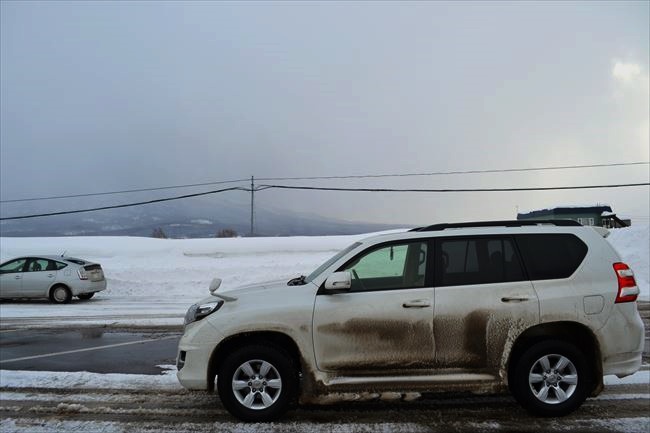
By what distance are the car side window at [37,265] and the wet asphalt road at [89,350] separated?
20.2 ft

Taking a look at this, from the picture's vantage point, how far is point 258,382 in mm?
4738

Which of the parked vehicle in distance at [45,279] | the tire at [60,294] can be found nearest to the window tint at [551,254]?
the parked vehicle in distance at [45,279]

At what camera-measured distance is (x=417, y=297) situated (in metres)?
4.79

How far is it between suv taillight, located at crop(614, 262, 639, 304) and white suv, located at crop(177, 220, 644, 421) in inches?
0.4

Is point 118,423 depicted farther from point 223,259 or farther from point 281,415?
point 223,259

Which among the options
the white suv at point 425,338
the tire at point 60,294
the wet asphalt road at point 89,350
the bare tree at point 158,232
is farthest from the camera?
the bare tree at point 158,232

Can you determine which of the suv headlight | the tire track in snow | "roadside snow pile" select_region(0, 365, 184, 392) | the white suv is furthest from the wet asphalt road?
the white suv

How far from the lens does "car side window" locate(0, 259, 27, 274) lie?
16230 mm

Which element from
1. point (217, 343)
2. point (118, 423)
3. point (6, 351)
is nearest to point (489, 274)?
point (217, 343)

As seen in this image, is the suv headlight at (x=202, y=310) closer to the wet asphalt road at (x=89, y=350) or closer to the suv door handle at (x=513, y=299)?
the wet asphalt road at (x=89, y=350)

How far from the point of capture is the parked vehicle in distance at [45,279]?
52.7 feet

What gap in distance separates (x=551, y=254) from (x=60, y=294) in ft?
50.9

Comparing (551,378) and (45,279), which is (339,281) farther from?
(45,279)

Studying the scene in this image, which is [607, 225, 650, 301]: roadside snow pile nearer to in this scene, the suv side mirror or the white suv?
the white suv
